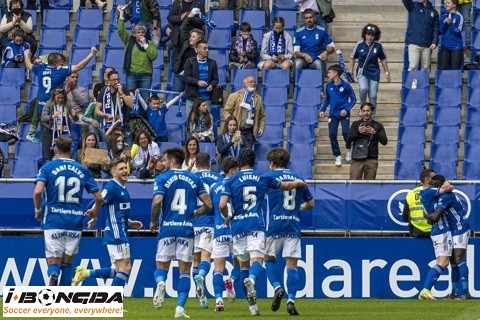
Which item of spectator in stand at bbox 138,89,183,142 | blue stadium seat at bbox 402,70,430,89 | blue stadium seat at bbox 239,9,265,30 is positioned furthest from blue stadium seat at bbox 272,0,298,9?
spectator in stand at bbox 138,89,183,142

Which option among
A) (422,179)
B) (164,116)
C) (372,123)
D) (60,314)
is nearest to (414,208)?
(422,179)

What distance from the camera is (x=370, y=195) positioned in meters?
25.3

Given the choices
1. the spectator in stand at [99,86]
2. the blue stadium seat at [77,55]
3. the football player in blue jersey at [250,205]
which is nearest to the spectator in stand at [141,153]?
the spectator in stand at [99,86]

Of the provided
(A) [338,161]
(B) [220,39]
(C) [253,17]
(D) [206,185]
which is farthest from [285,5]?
(D) [206,185]

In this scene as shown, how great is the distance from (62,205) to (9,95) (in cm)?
925

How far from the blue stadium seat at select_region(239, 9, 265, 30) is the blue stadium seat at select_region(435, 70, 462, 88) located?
354 centimetres

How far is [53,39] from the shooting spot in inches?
1233

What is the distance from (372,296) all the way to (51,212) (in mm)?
6789

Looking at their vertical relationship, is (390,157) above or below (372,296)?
above

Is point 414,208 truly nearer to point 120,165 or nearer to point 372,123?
point 372,123

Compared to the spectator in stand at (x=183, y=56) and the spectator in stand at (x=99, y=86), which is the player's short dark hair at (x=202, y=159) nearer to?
the spectator in stand at (x=99, y=86)

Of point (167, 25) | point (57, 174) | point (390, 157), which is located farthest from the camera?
point (167, 25)

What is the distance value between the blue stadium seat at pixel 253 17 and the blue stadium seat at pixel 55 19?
3.28 metres

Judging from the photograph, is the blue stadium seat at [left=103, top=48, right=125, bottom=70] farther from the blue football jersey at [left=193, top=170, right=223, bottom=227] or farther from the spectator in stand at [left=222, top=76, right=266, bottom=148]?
the blue football jersey at [left=193, top=170, right=223, bottom=227]
